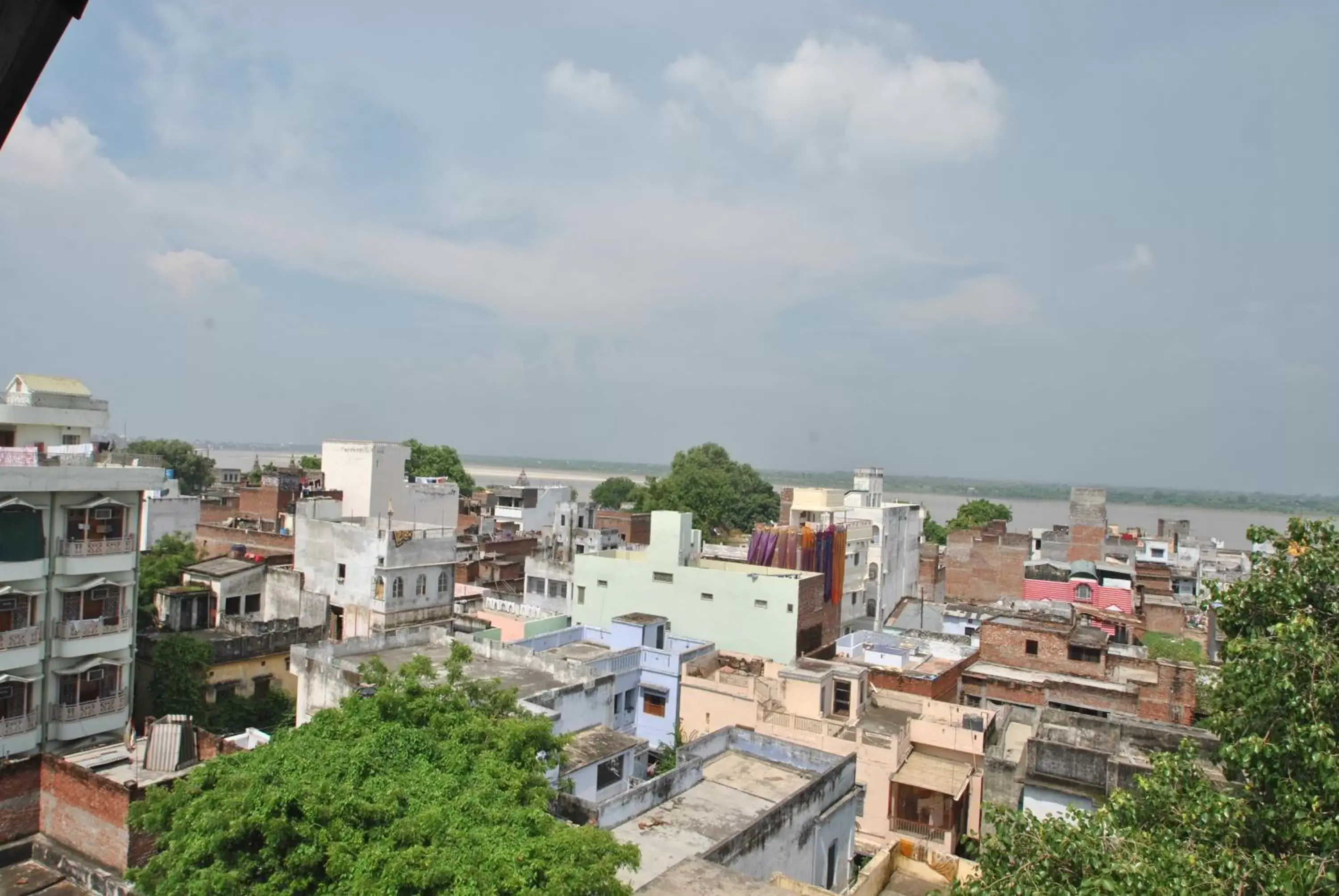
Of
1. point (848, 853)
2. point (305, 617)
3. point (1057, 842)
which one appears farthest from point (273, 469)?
point (1057, 842)

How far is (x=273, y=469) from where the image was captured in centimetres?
7394

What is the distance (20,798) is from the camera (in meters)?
17.0

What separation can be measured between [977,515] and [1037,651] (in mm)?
56756

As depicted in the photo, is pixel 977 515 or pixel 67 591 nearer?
pixel 67 591

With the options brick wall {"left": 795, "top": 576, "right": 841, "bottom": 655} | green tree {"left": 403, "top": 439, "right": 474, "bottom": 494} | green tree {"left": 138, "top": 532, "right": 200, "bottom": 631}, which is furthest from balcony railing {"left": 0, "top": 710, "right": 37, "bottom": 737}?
green tree {"left": 403, "top": 439, "right": 474, "bottom": 494}

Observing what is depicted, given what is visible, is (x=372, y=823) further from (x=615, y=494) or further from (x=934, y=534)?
(x=615, y=494)

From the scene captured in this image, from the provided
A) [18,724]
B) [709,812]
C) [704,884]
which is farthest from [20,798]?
[704,884]

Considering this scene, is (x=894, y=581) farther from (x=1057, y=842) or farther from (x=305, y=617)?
(x=1057, y=842)

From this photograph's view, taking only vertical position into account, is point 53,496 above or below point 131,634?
above

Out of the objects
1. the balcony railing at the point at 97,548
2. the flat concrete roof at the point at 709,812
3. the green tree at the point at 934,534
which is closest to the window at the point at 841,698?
the flat concrete roof at the point at 709,812

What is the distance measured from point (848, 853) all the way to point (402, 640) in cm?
1393

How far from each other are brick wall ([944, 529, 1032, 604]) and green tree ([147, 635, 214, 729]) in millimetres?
42981

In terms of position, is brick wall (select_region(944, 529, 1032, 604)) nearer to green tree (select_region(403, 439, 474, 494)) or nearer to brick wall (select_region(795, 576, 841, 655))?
brick wall (select_region(795, 576, 841, 655))

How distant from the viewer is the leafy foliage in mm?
34875
